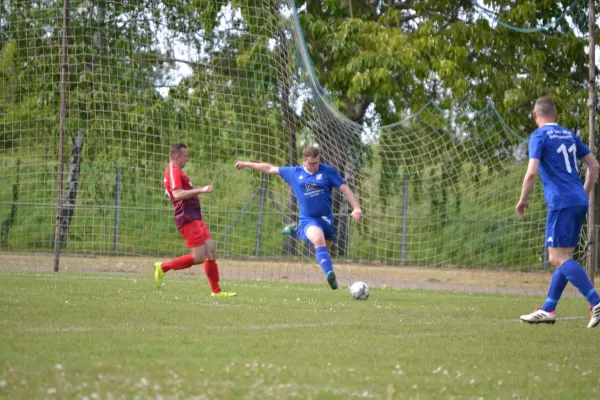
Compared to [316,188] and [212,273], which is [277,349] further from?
[316,188]

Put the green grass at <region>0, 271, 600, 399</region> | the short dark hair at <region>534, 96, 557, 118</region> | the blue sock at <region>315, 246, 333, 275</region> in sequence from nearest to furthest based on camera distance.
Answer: the green grass at <region>0, 271, 600, 399</region> → the short dark hair at <region>534, 96, 557, 118</region> → the blue sock at <region>315, 246, 333, 275</region>

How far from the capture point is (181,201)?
37.7 feet

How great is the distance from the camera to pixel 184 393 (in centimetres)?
467

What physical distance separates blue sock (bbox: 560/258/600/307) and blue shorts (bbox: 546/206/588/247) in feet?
0.58

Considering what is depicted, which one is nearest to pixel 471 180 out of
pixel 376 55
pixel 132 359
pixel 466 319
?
pixel 376 55

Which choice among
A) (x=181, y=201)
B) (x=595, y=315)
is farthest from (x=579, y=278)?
(x=181, y=201)

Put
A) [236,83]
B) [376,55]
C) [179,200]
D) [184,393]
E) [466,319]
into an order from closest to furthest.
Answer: [184,393]
[466,319]
[179,200]
[236,83]
[376,55]

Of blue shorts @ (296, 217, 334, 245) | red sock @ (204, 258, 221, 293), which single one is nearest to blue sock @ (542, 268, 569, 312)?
blue shorts @ (296, 217, 334, 245)

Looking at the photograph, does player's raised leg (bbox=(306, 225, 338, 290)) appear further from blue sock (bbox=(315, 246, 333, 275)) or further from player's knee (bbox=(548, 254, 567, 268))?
player's knee (bbox=(548, 254, 567, 268))

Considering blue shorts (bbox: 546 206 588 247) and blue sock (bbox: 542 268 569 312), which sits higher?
blue shorts (bbox: 546 206 588 247)

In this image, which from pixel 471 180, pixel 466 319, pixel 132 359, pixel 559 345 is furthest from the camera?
pixel 471 180

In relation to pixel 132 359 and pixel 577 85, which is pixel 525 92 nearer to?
pixel 577 85

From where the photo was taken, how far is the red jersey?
11.3m

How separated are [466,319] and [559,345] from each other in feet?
6.59
